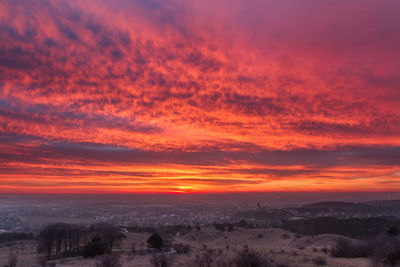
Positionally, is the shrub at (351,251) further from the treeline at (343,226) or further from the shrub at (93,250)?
the treeline at (343,226)

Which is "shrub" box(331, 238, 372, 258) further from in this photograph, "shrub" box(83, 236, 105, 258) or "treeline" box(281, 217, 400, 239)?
"treeline" box(281, 217, 400, 239)

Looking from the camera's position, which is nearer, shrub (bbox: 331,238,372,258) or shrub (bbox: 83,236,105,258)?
shrub (bbox: 331,238,372,258)

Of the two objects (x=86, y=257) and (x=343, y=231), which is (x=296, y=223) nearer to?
(x=343, y=231)

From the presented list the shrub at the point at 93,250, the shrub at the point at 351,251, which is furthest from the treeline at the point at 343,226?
the shrub at the point at 93,250

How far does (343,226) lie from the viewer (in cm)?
9225

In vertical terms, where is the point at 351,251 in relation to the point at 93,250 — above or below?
above

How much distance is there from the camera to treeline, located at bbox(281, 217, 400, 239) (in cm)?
8351

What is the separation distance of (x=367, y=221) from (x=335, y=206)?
96.7m

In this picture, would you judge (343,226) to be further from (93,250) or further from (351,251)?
(93,250)

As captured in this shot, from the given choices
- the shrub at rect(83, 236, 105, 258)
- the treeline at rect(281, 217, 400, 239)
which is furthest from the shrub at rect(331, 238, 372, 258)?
the treeline at rect(281, 217, 400, 239)

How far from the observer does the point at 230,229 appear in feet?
270

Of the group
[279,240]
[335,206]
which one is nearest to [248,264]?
[279,240]

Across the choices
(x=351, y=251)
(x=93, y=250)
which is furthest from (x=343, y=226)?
(x=93, y=250)

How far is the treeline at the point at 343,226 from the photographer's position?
274ft
